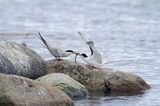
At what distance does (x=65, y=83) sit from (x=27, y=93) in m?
1.84

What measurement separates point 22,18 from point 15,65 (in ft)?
64.9

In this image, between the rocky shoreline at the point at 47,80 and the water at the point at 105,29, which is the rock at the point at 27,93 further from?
the water at the point at 105,29

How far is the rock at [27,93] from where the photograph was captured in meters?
11.3

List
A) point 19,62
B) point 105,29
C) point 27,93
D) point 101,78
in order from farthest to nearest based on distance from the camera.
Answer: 1. point 105,29
2. point 101,78
3. point 19,62
4. point 27,93

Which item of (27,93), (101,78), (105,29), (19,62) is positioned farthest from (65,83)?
(105,29)

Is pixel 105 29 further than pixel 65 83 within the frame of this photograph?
Yes

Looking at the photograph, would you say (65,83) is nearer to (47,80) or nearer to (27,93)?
(47,80)

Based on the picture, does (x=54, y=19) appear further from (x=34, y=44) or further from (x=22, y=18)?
(x=34, y=44)

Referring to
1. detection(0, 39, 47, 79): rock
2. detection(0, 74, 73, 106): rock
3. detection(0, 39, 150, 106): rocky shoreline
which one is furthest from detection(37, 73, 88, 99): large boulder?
detection(0, 74, 73, 106): rock

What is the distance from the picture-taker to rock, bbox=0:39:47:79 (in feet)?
42.4

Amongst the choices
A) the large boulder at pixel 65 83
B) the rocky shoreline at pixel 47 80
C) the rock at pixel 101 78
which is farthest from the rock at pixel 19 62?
the rock at pixel 101 78

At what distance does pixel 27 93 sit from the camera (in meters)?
11.5

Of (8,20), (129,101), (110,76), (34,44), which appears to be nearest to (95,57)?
(110,76)

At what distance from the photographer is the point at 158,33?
86.3ft
